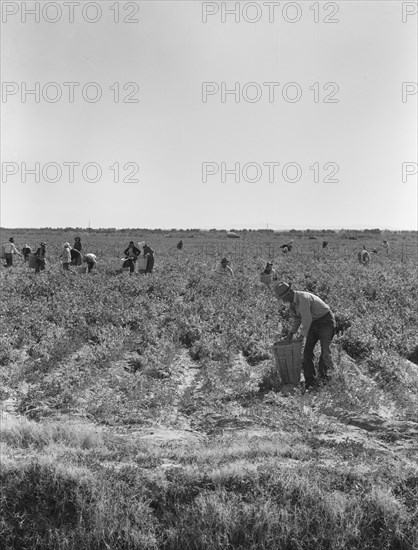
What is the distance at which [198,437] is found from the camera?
17.3 ft

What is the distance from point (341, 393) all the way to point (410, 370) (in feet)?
6.08

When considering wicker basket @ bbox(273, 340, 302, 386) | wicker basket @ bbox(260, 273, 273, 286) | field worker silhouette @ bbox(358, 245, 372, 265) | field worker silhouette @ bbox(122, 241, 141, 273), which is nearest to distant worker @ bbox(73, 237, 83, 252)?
field worker silhouette @ bbox(122, 241, 141, 273)

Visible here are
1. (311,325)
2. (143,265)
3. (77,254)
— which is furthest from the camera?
(77,254)

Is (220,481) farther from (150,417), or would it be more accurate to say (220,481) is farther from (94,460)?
(150,417)

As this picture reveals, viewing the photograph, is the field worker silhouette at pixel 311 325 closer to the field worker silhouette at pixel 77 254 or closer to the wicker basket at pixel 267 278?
the wicker basket at pixel 267 278

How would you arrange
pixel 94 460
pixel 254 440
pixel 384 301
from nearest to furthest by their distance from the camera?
pixel 94 460 < pixel 254 440 < pixel 384 301

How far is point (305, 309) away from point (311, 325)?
39cm

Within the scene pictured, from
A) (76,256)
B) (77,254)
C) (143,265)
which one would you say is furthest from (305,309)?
(76,256)

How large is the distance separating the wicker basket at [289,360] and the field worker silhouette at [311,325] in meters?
0.14

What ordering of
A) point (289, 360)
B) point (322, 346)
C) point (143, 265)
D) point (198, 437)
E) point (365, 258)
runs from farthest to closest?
point (365, 258) < point (143, 265) < point (322, 346) < point (289, 360) < point (198, 437)

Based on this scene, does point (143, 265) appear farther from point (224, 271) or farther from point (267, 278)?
point (267, 278)

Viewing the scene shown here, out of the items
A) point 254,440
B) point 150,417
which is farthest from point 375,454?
point 150,417

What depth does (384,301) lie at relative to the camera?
12844mm

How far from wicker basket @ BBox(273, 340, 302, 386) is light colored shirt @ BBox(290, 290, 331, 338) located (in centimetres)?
27
